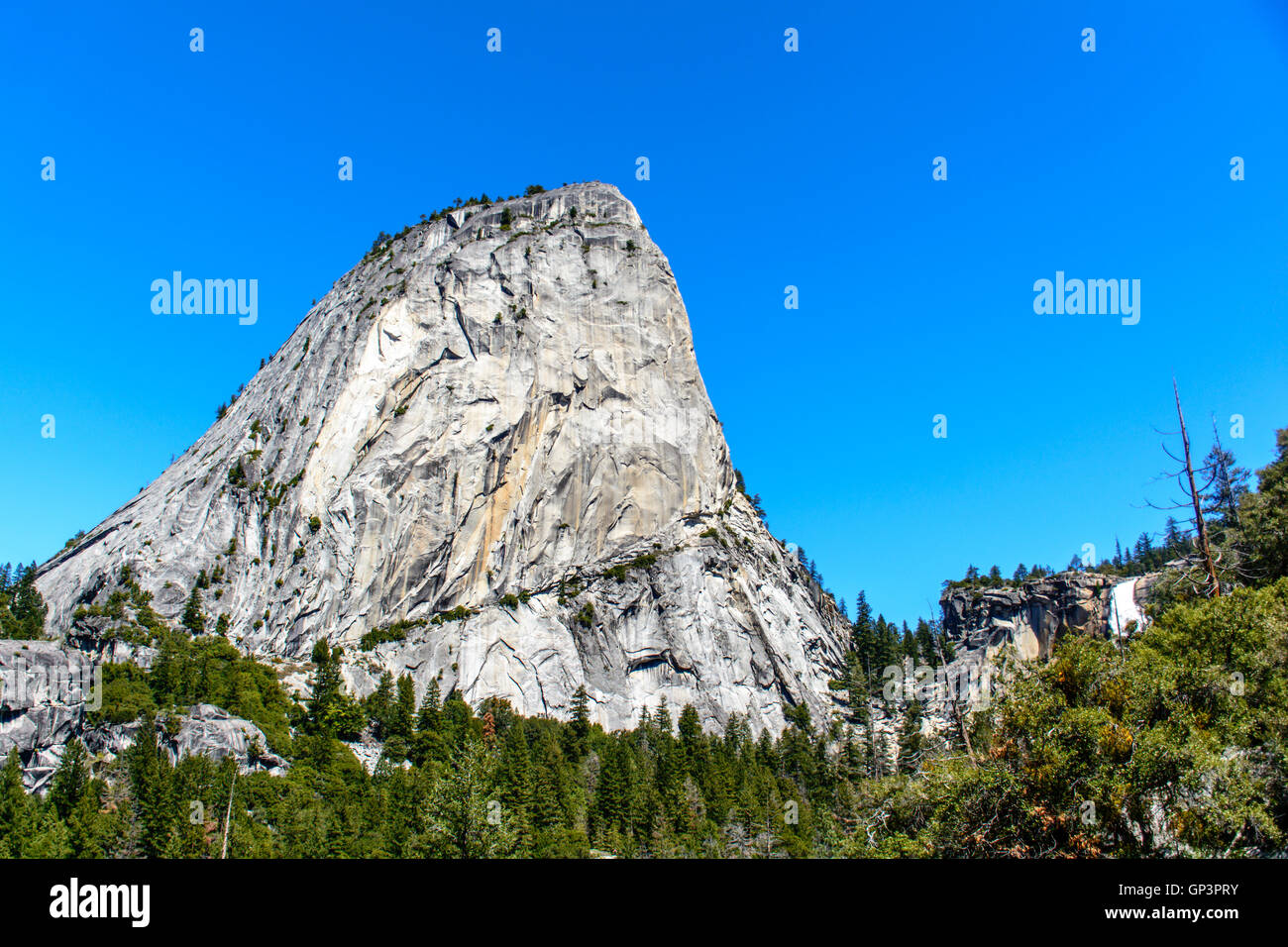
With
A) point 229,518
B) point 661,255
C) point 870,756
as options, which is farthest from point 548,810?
point 661,255

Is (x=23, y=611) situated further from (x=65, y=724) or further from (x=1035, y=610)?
(x=1035, y=610)

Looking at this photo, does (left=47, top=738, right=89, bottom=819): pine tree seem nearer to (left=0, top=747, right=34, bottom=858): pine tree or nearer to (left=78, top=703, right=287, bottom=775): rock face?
(left=0, top=747, right=34, bottom=858): pine tree

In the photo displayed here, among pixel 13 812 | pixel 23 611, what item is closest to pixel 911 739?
pixel 13 812

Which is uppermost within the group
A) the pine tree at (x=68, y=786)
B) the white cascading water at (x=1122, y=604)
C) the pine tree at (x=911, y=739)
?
the white cascading water at (x=1122, y=604)

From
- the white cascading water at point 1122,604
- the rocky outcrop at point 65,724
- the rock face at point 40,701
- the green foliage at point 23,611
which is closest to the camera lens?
the rock face at point 40,701

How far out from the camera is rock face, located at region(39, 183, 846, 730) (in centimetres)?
9088

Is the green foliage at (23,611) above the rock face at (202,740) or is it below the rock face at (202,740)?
above

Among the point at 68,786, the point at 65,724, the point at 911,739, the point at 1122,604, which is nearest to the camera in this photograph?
the point at 68,786

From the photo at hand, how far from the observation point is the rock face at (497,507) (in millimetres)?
90875

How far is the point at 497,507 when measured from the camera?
3883 inches

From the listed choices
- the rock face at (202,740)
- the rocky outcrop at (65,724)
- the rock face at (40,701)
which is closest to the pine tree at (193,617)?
the rocky outcrop at (65,724)

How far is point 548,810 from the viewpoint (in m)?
55.9

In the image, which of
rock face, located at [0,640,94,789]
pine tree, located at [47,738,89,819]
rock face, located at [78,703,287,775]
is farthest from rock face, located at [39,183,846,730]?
pine tree, located at [47,738,89,819]

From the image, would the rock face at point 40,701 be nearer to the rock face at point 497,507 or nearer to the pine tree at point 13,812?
the pine tree at point 13,812
